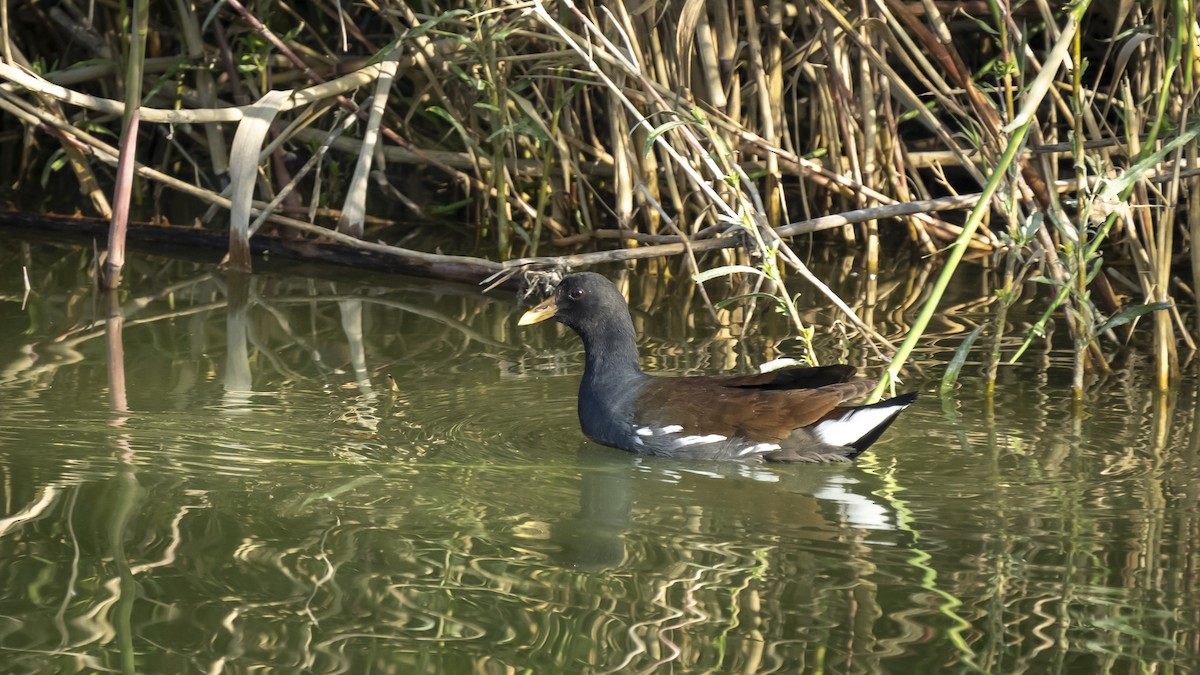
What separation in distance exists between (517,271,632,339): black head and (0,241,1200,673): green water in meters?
0.26

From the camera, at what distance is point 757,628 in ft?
9.30

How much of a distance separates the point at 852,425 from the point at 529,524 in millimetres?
912

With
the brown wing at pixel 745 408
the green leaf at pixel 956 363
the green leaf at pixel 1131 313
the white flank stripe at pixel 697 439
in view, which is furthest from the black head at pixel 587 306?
the green leaf at pixel 1131 313

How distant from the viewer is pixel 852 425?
3.86 m

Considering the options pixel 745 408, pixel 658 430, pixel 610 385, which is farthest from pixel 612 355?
pixel 745 408

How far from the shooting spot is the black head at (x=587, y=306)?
440 centimetres

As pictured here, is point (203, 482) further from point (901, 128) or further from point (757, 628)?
point (901, 128)

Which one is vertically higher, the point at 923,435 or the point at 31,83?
the point at 31,83

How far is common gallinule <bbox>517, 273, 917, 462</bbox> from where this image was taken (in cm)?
391

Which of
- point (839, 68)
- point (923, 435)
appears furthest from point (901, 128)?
point (923, 435)

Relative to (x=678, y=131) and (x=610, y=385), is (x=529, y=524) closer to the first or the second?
(x=610, y=385)

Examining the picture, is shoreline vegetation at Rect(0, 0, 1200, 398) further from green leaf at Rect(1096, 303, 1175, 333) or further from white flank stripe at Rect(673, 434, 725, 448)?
white flank stripe at Rect(673, 434, 725, 448)

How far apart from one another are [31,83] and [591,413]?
2.67 metres

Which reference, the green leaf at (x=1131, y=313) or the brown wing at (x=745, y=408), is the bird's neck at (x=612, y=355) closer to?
the brown wing at (x=745, y=408)
